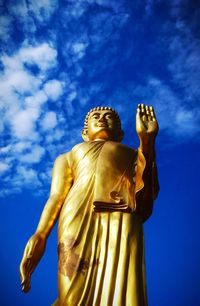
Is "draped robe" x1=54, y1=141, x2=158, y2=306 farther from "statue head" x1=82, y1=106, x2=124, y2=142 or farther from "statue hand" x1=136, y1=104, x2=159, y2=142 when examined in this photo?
"statue head" x1=82, y1=106, x2=124, y2=142

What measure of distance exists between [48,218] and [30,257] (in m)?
0.49

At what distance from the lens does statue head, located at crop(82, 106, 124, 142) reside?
16.2 feet

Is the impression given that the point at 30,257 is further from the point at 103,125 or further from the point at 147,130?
the point at 103,125

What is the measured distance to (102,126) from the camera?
496 cm

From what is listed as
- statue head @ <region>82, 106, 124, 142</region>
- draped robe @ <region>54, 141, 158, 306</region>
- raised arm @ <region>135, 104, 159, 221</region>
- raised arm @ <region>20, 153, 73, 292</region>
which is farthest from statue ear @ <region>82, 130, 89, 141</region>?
raised arm @ <region>135, 104, 159, 221</region>

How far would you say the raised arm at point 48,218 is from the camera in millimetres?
3729

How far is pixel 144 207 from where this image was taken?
12.9ft

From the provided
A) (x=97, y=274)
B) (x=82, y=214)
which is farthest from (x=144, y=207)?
(x=97, y=274)

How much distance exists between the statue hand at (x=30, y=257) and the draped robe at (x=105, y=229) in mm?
234

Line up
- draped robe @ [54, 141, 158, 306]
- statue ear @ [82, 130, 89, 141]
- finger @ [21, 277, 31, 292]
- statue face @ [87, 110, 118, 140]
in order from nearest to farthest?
1. draped robe @ [54, 141, 158, 306]
2. finger @ [21, 277, 31, 292]
3. statue face @ [87, 110, 118, 140]
4. statue ear @ [82, 130, 89, 141]

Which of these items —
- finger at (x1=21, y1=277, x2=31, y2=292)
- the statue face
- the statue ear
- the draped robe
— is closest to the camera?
the draped robe

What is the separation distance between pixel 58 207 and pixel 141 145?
1.15 m

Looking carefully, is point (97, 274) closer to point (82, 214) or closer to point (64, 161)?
point (82, 214)

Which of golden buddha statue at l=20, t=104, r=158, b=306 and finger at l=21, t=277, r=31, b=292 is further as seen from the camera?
finger at l=21, t=277, r=31, b=292
